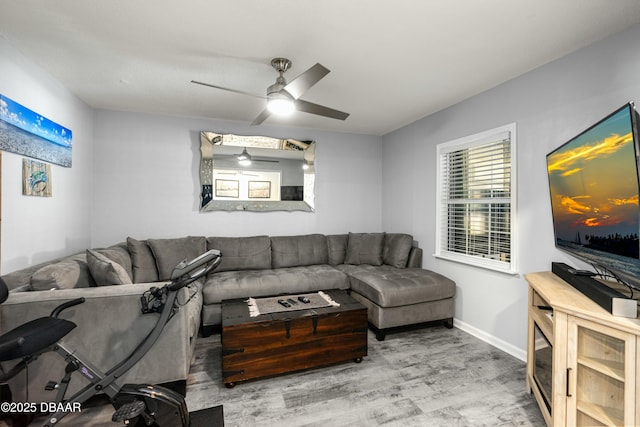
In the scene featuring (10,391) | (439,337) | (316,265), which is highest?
(316,265)

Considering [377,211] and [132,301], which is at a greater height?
[377,211]

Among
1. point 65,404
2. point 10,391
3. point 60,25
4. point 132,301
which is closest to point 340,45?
point 60,25

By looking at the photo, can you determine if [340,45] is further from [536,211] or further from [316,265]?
[316,265]

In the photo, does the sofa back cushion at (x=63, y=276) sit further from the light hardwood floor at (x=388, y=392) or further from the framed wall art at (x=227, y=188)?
the framed wall art at (x=227, y=188)

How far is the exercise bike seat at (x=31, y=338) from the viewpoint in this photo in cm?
134

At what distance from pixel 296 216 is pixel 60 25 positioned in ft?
10.4

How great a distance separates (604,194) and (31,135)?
3913 millimetres

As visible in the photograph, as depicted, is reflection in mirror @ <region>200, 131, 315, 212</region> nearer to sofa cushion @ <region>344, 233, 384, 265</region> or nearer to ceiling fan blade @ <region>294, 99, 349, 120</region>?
sofa cushion @ <region>344, 233, 384, 265</region>

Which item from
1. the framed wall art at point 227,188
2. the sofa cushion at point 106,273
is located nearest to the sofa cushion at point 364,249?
the framed wall art at point 227,188

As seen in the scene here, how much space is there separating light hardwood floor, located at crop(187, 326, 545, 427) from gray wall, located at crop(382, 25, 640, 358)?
0.46 m

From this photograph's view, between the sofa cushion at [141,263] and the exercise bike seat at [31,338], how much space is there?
1575 mm

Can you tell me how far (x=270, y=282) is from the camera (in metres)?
3.35

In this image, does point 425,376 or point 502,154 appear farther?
point 502,154

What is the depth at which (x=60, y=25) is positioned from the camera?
6.51 ft
